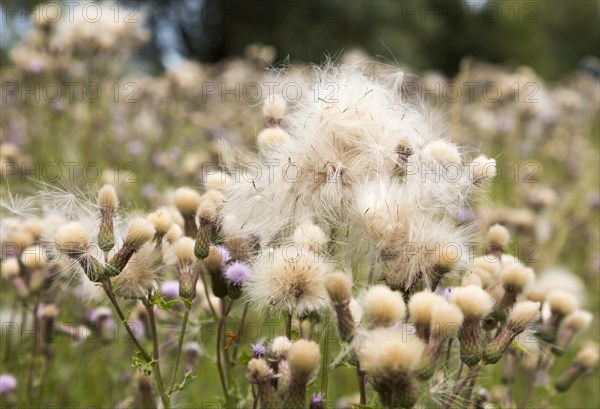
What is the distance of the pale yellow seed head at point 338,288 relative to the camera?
4.79 feet

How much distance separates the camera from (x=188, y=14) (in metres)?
33.0

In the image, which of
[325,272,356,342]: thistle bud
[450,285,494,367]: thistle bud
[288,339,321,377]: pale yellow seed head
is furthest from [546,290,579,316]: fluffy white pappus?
[288,339,321,377]: pale yellow seed head

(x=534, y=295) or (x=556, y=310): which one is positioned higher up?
(x=534, y=295)

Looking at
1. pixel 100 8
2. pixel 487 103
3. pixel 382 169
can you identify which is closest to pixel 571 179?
pixel 487 103

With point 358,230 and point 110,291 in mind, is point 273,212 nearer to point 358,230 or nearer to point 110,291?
point 358,230

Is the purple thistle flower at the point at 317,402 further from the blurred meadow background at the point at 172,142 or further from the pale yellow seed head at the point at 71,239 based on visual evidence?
the pale yellow seed head at the point at 71,239

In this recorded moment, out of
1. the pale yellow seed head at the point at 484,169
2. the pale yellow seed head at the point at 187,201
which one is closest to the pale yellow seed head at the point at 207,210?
the pale yellow seed head at the point at 187,201

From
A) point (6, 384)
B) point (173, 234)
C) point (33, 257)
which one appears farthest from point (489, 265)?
point (6, 384)

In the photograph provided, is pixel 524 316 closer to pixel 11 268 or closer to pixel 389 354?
pixel 389 354

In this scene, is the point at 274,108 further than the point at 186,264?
Yes

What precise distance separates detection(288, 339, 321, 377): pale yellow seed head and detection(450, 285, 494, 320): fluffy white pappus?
0.35m

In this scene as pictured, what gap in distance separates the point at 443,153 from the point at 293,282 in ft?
1.85

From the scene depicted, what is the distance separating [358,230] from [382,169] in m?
0.18

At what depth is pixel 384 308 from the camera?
141 cm
